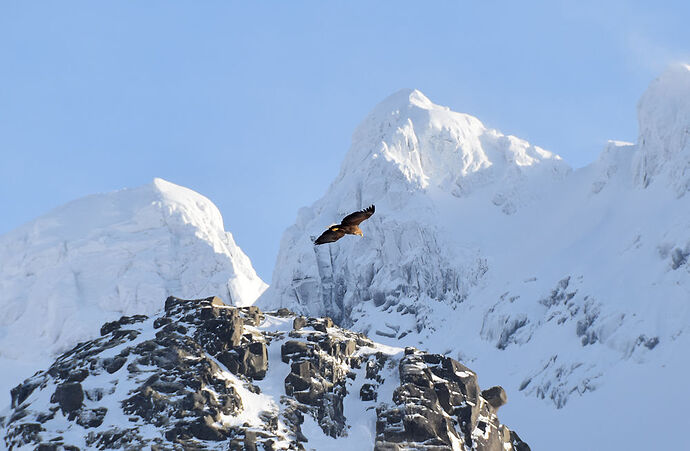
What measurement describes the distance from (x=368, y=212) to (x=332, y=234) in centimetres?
295

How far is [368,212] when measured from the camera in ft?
259

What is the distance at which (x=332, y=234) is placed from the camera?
257ft

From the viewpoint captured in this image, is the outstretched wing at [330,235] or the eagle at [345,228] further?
the eagle at [345,228]

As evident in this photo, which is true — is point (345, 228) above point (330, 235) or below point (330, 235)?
above

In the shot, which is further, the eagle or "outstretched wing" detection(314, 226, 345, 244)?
the eagle

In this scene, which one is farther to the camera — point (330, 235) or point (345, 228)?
point (345, 228)
